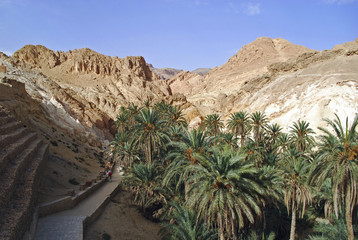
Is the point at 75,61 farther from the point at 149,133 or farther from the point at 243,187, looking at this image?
the point at 243,187

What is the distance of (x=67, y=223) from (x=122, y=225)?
5.65 meters

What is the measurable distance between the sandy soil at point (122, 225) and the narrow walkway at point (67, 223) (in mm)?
962

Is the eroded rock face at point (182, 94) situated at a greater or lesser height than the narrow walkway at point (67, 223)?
greater

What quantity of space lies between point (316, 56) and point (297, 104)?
19592 millimetres

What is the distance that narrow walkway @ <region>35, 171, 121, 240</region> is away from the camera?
1360 cm

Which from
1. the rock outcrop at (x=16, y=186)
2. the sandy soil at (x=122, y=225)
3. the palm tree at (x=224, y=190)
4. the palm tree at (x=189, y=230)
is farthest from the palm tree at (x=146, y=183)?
the palm tree at (x=224, y=190)

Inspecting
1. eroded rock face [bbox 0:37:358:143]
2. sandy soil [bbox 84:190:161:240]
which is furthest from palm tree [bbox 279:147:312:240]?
eroded rock face [bbox 0:37:358:143]

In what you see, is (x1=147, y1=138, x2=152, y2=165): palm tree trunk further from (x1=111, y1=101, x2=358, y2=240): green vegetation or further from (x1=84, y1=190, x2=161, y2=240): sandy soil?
(x1=84, y1=190, x2=161, y2=240): sandy soil

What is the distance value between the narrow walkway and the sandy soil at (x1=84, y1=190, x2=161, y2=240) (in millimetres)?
962

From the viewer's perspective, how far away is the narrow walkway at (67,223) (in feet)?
44.6

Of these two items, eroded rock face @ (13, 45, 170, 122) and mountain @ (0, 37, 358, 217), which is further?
eroded rock face @ (13, 45, 170, 122)

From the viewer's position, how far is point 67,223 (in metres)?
15.2

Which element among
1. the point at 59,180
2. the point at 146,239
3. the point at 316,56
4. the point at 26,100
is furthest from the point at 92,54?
the point at 146,239

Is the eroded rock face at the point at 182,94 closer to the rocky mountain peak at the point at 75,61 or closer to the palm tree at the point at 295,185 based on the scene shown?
the rocky mountain peak at the point at 75,61
